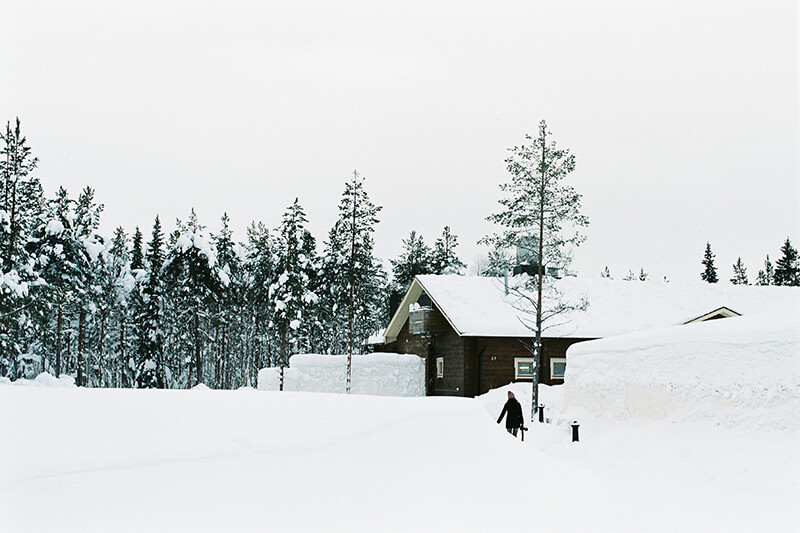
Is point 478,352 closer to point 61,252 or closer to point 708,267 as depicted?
point 61,252

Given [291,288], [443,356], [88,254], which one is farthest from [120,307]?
[443,356]

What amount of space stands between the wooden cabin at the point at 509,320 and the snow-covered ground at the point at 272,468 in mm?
25772

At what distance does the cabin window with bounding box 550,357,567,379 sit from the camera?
1341 inches

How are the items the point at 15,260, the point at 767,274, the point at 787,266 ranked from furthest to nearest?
the point at 767,274, the point at 787,266, the point at 15,260

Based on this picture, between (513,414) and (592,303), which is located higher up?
(592,303)

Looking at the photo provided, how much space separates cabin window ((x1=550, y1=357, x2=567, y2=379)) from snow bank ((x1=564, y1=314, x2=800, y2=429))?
14113 mm

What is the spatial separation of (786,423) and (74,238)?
3562cm

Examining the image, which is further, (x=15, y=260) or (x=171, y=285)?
(x=171, y=285)

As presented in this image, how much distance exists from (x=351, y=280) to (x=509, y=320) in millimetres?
8375

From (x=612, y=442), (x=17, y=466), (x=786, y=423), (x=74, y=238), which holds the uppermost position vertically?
(x=74, y=238)

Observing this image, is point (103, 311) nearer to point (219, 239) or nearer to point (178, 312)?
point (178, 312)

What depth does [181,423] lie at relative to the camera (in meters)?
3.89

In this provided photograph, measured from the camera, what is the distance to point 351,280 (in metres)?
37.7

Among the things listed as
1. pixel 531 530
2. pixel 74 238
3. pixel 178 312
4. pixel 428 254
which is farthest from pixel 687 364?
pixel 428 254
